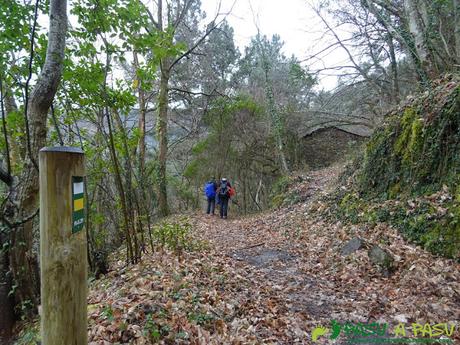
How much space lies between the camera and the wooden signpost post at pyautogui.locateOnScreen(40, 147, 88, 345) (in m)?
1.69

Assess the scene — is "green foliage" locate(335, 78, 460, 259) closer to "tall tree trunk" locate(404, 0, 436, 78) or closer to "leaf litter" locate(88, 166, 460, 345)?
"leaf litter" locate(88, 166, 460, 345)

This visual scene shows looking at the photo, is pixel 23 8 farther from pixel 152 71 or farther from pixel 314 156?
Result: pixel 314 156

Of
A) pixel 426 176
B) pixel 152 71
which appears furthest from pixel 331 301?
pixel 152 71

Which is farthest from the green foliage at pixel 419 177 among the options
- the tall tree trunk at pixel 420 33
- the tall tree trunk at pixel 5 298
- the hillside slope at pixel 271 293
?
the tall tree trunk at pixel 5 298

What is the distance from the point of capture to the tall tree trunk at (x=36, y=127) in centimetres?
385

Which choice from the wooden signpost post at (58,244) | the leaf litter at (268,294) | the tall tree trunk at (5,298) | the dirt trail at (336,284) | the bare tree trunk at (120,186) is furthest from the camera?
the bare tree trunk at (120,186)

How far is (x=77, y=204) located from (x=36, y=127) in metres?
Result: 2.85

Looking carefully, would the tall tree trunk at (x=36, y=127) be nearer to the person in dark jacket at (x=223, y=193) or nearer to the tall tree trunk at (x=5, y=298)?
the tall tree trunk at (x=5, y=298)

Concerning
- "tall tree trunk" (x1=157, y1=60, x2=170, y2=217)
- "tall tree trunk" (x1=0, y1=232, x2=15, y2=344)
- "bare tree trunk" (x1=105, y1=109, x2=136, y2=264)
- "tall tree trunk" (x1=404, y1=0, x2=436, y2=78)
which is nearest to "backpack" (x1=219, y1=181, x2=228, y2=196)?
"tall tree trunk" (x1=157, y1=60, x2=170, y2=217)

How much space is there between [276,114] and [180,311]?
13.1 metres

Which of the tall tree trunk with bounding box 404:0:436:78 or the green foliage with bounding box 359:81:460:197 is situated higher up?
the tall tree trunk with bounding box 404:0:436:78

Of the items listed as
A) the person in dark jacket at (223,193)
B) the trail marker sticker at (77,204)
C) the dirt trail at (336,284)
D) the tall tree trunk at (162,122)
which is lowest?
the dirt trail at (336,284)

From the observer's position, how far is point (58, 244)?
1.70m

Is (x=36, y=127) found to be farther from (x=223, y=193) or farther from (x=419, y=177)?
(x=223, y=193)
